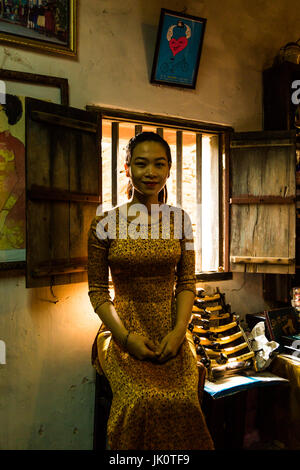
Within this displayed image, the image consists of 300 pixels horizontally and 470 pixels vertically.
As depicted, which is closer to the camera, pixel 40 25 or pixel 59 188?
pixel 59 188

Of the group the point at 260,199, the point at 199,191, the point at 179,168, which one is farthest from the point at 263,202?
the point at 179,168

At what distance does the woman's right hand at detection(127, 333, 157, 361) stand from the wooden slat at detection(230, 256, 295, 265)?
140 cm

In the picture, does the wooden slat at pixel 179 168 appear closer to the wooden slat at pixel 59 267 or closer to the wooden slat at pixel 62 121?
the wooden slat at pixel 62 121

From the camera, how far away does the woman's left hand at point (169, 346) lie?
172cm

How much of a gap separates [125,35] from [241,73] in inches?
43.0

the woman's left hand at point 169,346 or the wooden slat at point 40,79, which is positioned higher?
the wooden slat at point 40,79

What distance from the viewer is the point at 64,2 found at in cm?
236

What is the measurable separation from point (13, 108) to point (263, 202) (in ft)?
6.36

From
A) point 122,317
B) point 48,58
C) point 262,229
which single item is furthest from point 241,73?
point 122,317

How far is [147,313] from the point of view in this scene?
1.89 meters

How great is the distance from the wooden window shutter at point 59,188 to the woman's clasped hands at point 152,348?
70 centimetres

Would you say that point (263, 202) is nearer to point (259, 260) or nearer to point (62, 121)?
point (259, 260)

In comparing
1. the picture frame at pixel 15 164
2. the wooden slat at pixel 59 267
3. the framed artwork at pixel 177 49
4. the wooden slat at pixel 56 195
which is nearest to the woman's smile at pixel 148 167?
the wooden slat at pixel 56 195

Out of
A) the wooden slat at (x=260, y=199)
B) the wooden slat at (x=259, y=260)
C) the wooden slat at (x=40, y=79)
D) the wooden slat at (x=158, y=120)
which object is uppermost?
the wooden slat at (x=40, y=79)
